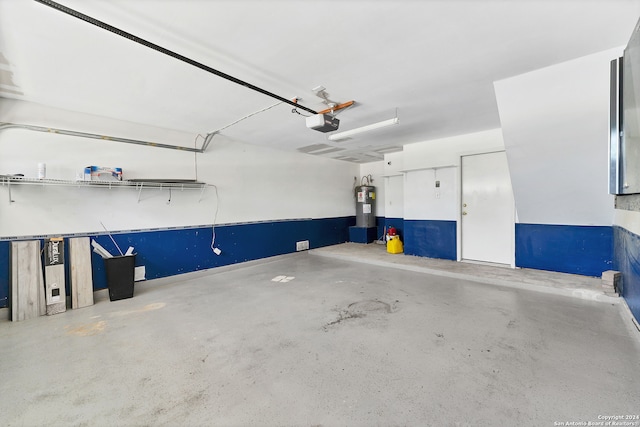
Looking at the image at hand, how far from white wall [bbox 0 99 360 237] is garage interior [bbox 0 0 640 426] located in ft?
0.09

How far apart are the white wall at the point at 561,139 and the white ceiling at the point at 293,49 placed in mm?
275

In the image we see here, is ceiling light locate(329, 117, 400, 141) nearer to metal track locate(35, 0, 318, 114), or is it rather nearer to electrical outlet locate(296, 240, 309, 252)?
metal track locate(35, 0, 318, 114)

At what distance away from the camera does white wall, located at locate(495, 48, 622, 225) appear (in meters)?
2.69

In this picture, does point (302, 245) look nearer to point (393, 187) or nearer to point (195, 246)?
point (195, 246)

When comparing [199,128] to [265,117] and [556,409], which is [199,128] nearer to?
[265,117]

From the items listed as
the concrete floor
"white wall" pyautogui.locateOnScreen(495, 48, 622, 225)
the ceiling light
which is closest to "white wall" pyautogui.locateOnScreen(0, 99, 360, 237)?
the concrete floor

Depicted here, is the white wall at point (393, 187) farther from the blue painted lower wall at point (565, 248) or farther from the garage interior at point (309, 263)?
the blue painted lower wall at point (565, 248)

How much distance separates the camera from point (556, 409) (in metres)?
1.58

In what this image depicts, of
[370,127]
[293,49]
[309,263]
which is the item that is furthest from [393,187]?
[293,49]

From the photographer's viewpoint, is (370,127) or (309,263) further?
(309,263)

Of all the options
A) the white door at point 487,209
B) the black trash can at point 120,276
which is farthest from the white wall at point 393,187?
the black trash can at point 120,276

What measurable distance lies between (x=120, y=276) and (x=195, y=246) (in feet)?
3.99

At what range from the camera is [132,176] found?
13.1 ft

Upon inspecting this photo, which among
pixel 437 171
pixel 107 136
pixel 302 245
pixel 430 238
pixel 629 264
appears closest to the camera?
pixel 629 264
